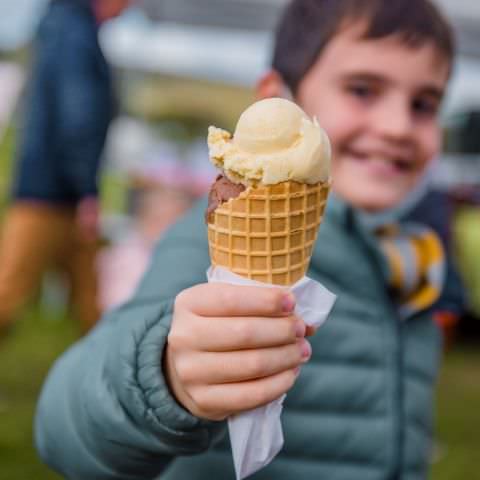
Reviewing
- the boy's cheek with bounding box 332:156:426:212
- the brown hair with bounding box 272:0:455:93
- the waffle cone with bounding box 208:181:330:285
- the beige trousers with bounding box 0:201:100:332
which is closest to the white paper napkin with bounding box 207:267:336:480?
the waffle cone with bounding box 208:181:330:285

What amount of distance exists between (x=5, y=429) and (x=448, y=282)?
220cm

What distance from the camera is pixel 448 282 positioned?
1.87 m

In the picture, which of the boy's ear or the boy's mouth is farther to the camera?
the boy's ear

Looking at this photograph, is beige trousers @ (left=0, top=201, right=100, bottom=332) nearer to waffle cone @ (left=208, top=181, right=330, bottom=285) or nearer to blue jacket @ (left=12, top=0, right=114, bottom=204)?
blue jacket @ (left=12, top=0, right=114, bottom=204)

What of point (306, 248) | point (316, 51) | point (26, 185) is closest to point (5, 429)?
point (26, 185)

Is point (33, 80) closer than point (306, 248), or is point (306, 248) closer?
point (306, 248)

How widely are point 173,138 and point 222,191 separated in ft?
22.0

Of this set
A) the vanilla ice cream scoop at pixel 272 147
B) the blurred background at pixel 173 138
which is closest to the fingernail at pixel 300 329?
the vanilla ice cream scoop at pixel 272 147

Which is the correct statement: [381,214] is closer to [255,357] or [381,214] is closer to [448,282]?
[448,282]

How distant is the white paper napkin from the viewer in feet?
3.34

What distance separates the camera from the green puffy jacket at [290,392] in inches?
43.4

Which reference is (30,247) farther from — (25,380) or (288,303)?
(288,303)

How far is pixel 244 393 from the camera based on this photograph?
0.97 metres

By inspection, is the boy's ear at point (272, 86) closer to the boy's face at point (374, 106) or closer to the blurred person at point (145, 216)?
the boy's face at point (374, 106)
